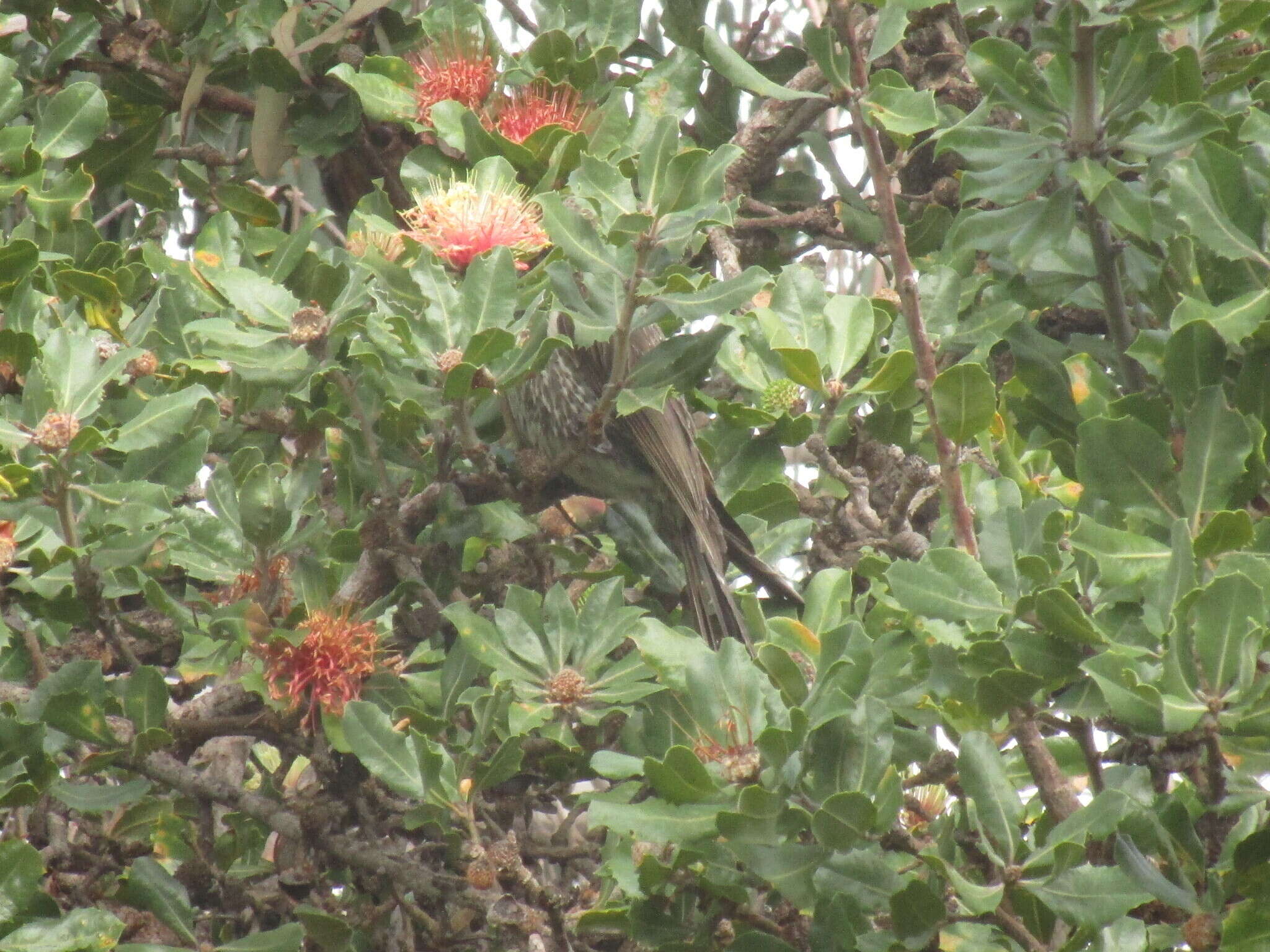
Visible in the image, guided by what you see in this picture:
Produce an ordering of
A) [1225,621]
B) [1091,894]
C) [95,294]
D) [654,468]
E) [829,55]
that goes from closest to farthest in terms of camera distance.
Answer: [1225,621] → [1091,894] → [829,55] → [95,294] → [654,468]

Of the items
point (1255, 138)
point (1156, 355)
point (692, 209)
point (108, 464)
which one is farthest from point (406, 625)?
point (1255, 138)

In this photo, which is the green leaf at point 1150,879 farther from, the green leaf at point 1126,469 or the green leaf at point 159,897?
the green leaf at point 159,897

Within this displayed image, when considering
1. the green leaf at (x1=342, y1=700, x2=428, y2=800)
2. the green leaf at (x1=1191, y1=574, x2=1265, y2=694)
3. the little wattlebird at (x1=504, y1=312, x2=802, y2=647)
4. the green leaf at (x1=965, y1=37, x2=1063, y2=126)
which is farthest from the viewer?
the little wattlebird at (x1=504, y1=312, x2=802, y2=647)

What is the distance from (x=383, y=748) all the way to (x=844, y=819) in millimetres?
733

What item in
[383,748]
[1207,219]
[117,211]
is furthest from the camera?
[117,211]

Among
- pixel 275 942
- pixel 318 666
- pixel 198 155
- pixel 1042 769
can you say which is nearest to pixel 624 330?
pixel 318 666

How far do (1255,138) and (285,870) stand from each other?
1.86 metres

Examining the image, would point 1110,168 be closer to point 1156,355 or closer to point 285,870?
point 1156,355

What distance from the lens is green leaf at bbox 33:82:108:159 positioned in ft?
8.09

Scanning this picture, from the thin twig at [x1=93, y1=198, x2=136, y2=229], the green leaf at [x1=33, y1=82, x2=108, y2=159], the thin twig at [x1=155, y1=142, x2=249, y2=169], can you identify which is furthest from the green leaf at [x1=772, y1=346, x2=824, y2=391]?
the thin twig at [x1=93, y1=198, x2=136, y2=229]

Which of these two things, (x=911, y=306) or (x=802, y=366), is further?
(x=802, y=366)

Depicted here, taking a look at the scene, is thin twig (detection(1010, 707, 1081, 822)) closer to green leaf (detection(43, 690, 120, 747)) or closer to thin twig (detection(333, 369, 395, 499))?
thin twig (detection(333, 369, 395, 499))

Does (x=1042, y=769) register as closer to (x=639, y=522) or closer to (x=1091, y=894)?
(x=1091, y=894)

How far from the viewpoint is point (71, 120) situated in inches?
97.4
